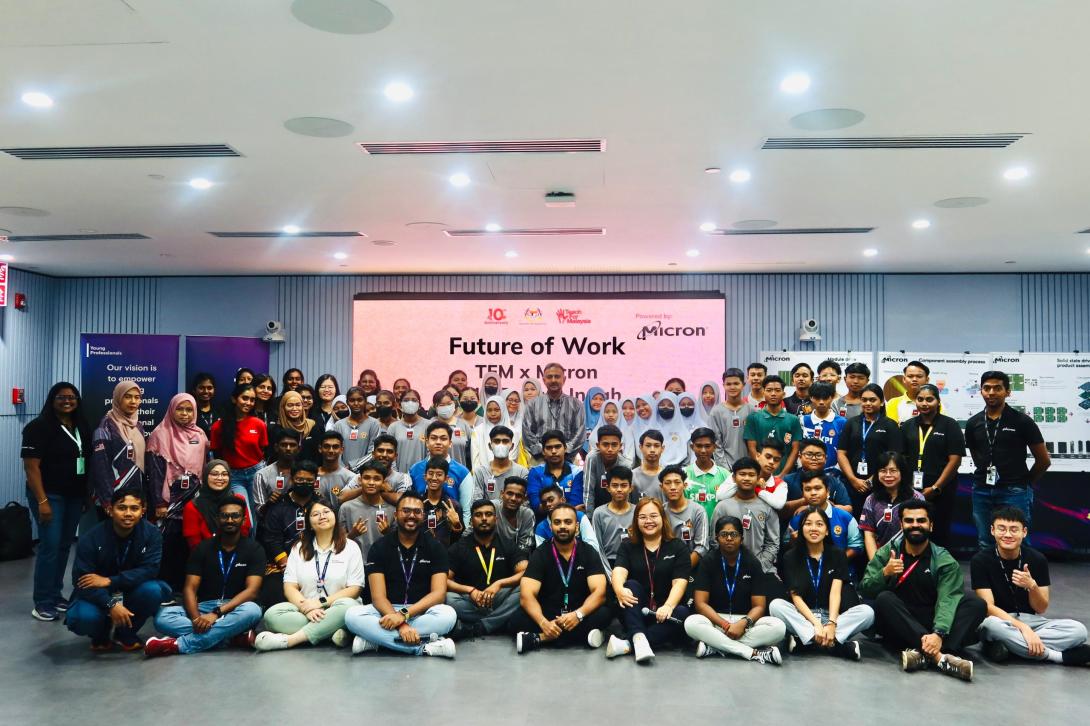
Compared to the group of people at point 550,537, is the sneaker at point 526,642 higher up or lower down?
lower down

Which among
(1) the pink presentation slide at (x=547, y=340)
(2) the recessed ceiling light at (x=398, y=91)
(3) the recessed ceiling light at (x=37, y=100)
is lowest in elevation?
(1) the pink presentation slide at (x=547, y=340)

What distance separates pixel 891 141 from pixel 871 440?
2265 mm

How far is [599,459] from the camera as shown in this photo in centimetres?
612

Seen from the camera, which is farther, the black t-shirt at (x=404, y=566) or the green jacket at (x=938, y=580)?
the black t-shirt at (x=404, y=566)

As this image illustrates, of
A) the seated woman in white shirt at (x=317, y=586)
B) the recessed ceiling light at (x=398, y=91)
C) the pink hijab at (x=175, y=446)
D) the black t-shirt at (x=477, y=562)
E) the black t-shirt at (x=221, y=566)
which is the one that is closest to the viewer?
the recessed ceiling light at (x=398, y=91)

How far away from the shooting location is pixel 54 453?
582 centimetres

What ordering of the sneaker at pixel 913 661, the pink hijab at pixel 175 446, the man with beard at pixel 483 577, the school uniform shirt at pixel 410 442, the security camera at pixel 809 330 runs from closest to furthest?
the sneaker at pixel 913 661
the man with beard at pixel 483 577
the pink hijab at pixel 175 446
the school uniform shirt at pixel 410 442
the security camera at pixel 809 330

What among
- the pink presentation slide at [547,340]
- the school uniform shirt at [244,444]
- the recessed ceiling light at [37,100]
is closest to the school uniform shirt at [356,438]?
the school uniform shirt at [244,444]

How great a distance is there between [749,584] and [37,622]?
5.04 meters

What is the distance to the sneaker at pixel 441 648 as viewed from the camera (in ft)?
16.3

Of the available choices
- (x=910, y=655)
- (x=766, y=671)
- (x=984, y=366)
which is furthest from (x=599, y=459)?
(x=984, y=366)

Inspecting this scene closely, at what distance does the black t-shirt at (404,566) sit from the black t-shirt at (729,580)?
1712 millimetres

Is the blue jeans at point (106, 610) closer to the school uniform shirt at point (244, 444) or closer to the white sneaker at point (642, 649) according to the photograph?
the school uniform shirt at point (244, 444)

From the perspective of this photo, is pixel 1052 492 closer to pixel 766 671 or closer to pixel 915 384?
pixel 915 384
